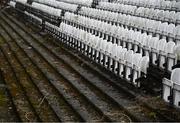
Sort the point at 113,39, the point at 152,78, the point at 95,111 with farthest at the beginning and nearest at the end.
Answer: the point at 113,39, the point at 152,78, the point at 95,111

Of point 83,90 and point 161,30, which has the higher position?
point 161,30

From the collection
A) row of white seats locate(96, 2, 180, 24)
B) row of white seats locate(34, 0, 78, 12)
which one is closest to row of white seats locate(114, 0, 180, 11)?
row of white seats locate(96, 2, 180, 24)

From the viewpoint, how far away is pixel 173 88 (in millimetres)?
7840

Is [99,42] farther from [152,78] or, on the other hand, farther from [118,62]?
[152,78]

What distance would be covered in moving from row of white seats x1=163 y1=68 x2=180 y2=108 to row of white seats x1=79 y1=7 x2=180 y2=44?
347 centimetres

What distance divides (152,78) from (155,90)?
1.73ft

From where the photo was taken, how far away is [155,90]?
8.87 meters

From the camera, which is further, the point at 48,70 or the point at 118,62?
the point at 48,70

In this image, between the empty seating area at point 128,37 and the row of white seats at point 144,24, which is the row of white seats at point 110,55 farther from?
the row of white seats at point 144,24

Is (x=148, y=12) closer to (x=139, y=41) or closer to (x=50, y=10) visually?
(x=139, y=41)

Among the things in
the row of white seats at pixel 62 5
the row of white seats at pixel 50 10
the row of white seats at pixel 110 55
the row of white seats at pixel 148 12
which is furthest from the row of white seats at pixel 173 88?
the row of white seats at pixel 62 5

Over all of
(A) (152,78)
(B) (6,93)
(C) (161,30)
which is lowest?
(B) (6,93)

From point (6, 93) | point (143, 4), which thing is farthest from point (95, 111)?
point (143, 4)

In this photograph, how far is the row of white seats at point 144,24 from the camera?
11.7m
